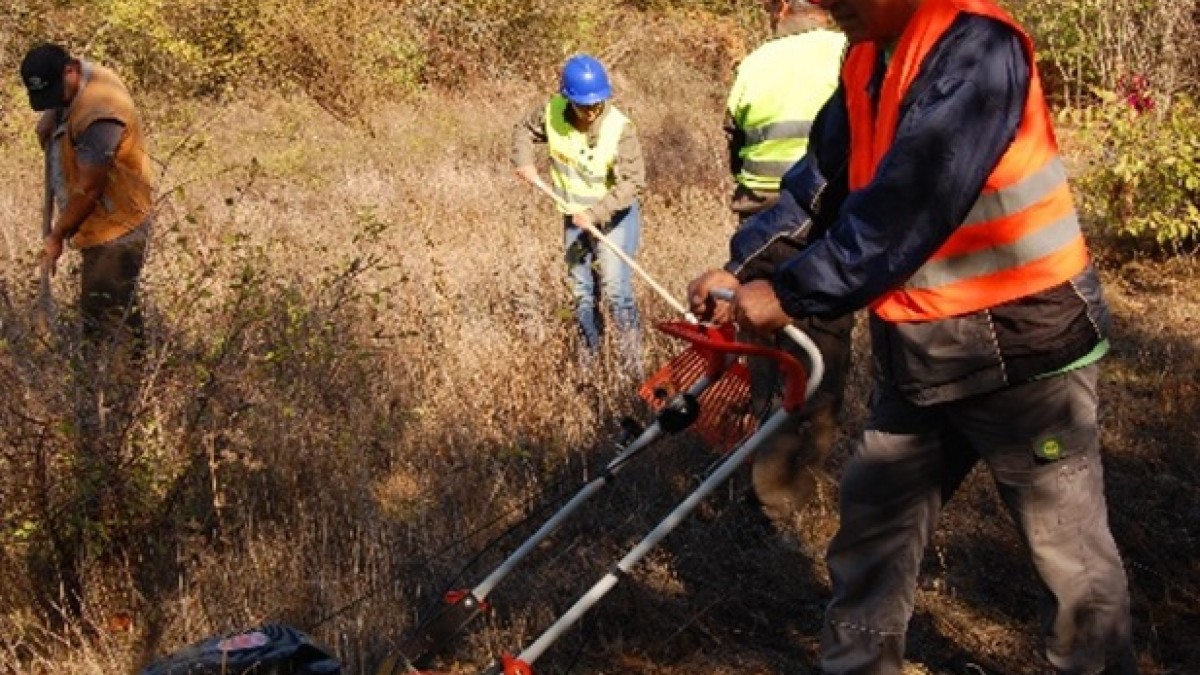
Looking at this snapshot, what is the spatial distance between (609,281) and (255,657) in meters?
3.39

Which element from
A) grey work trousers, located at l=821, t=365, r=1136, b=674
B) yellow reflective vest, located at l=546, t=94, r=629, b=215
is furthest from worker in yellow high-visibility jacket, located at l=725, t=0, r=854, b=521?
yellow reflective vest, located at l=546, t=94, r=629, b=215

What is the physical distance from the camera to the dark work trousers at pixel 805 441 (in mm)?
4547

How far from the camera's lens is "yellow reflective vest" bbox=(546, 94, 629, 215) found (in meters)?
6.45

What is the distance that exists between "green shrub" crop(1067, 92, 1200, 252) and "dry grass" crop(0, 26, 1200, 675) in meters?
1.27

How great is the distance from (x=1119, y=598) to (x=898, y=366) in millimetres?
689

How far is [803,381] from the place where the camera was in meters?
2.79

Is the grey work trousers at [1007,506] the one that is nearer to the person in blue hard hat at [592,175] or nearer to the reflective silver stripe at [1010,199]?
the reflective silver stripe at [1010,199]

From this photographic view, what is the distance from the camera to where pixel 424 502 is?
4617 mm

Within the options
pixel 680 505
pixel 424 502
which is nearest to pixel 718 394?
pixel 680 505

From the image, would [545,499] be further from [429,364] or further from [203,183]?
[203,183]

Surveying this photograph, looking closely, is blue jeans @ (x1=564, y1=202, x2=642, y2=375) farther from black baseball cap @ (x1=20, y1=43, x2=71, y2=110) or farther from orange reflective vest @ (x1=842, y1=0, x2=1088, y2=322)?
orange reflective vest @ (x1=842, y1=0, x2=1088, y2=322)

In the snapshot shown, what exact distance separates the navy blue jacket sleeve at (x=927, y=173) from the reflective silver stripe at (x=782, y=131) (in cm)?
213

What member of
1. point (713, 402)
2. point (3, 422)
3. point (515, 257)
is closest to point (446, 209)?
point (515, 257)

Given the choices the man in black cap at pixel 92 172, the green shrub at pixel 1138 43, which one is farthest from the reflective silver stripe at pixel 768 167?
the green shrub at pixel 1138 43
